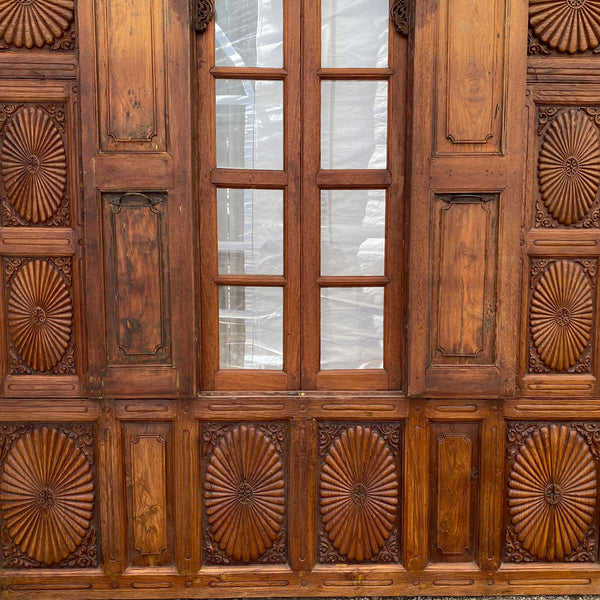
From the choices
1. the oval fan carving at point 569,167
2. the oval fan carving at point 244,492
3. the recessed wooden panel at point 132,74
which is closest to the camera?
the recessed wooden panel at point 132,74

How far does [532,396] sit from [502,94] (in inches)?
51.8

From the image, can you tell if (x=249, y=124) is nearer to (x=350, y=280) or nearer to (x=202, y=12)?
(x=202, y=12)

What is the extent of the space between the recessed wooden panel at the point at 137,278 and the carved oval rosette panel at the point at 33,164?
26cm

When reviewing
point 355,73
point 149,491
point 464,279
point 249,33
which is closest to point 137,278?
point 149,491

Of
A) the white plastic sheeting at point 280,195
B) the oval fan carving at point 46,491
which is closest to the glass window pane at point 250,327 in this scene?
the white plastic sheeting at point 280,195

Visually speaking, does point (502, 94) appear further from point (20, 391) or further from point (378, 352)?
point (20, 391)

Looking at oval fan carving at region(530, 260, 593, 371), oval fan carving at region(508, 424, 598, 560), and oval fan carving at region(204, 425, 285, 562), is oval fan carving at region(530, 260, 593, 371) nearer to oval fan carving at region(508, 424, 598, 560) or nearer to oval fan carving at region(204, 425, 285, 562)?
oval fan carving at region(508, 424, 598, 560)

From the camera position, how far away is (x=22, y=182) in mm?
2498

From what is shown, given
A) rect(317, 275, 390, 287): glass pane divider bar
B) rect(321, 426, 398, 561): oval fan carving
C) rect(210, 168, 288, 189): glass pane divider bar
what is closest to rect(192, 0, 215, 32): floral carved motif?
rect(210, 168, 288, 189): glass pane divider bar

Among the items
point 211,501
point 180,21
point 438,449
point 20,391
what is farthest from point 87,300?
point 438,449

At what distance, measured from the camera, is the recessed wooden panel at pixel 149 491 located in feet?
8.52

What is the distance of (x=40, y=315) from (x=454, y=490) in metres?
2.00

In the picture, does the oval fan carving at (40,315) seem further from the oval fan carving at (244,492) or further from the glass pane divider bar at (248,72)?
the glass pane divider bar at (248,72)

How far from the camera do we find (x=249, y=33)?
2529 millimetres
